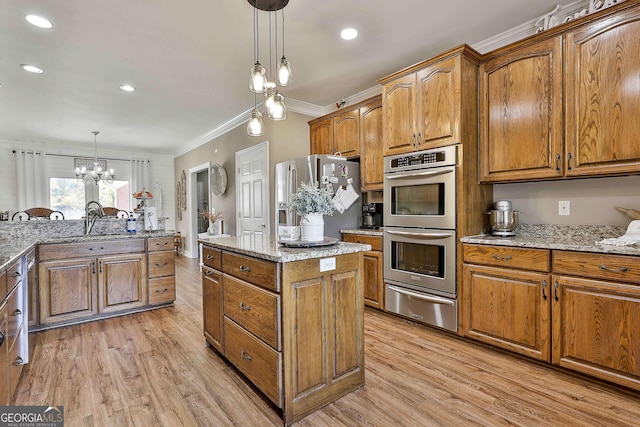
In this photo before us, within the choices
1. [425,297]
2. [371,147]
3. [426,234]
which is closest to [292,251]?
[426,234]

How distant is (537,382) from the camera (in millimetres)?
2025

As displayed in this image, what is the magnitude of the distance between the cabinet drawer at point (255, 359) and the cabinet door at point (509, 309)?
1688 millimetres

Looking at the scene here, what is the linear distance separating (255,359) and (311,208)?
36.7 inches

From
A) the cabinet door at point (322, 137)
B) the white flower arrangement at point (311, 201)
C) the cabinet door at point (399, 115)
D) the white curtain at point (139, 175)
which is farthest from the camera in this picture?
the white curtain at point (139, 175)

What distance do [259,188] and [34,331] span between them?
2848mm

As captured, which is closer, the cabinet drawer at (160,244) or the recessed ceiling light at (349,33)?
the recessed ceiling light at (349,33)

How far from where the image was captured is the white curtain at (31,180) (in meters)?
6.38

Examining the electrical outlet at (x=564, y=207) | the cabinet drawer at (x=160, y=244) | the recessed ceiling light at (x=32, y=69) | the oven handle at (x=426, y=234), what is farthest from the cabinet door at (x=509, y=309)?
the recessed ceiling light at (x=32, y=69)

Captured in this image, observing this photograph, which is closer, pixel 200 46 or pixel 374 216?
pixel 200 46

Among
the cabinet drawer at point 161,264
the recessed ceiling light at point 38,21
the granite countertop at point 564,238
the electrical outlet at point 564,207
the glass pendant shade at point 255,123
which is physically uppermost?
the recessed ceiling light at point 38,21

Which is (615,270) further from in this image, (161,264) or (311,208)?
(161,264)

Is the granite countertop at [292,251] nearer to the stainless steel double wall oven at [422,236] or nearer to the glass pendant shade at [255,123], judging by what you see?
the glass pendant shade at [255,123]

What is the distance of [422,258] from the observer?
291cm

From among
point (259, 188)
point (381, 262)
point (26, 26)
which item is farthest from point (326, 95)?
point (26, 26)
